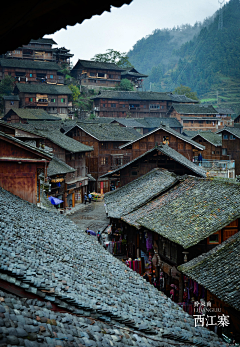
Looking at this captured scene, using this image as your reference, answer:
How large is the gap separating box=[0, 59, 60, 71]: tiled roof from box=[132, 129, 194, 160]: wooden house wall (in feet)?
124

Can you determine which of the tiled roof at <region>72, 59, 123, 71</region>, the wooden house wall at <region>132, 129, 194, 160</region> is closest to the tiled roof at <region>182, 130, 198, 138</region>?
the tiled roof at <region>72, 59, 123, 71</region>

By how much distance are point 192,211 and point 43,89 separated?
177 feet

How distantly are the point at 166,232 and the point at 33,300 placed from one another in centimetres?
1114

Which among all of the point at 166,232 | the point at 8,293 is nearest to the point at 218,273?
the point at 166,232

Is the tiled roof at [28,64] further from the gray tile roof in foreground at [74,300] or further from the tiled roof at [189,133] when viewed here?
the gray tile roof in foreground at [74,300]

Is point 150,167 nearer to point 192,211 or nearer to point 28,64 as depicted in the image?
point 192,211

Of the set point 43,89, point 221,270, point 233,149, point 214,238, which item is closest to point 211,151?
point 233,149

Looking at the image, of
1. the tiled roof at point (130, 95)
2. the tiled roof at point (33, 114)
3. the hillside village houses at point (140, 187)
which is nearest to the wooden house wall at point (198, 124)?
the hillside village houses at point (140, 187)

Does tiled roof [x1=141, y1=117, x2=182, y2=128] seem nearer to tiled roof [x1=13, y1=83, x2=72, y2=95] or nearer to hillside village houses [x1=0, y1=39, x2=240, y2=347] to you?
hillside village houses [x1=0, y1=39, x2=240, y2=347]

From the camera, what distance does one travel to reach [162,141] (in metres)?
39.3

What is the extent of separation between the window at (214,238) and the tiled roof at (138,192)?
6.76 meters

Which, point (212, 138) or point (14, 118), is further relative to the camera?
point (14, 118)

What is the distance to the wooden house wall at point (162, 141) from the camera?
38531 millimetres

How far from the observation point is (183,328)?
9.16 meters
